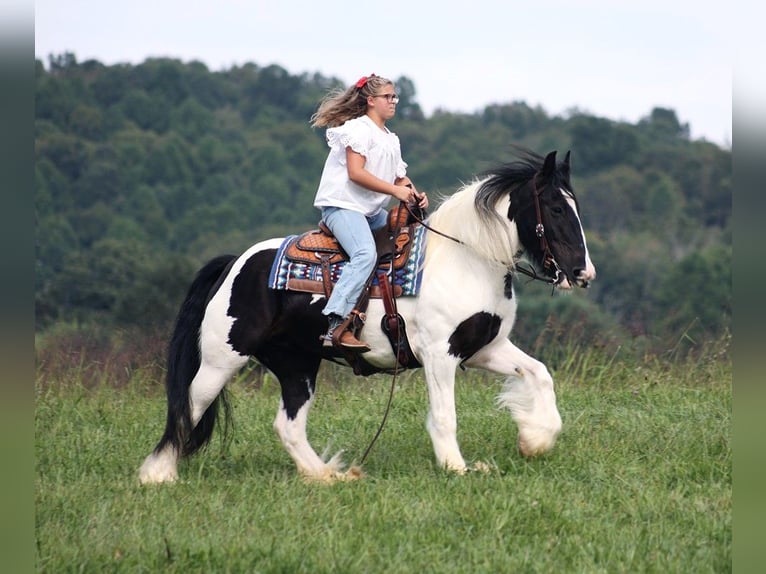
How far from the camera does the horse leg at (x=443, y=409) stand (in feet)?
21.8

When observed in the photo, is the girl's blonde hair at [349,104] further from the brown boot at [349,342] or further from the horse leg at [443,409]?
the horse leg at [443,409]

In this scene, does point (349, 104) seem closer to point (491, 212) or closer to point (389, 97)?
point (389, 97)

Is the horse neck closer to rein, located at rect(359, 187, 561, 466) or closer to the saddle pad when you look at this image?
rein, located at rect(359, 187, 561, 466)

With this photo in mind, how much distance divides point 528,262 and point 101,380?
185 inches

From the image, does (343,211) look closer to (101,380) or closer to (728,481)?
(728,481)

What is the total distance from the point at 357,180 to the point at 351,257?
1.55ft

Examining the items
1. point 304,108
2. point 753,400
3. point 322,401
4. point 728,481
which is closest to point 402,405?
point 322,401

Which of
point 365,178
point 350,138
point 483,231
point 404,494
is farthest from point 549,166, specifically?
point 404,494

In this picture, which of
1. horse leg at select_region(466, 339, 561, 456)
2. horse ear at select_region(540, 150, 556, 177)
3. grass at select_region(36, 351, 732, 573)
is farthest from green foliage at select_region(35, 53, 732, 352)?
horse ear at select_region(540, 150, 556, 177)

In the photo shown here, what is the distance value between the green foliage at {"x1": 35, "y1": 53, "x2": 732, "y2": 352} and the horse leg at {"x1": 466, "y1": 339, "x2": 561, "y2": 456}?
4216cm

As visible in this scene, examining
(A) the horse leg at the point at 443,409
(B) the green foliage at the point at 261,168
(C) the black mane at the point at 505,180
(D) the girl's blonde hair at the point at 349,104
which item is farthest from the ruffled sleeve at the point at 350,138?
(B) the green foliage at the point at 261,168

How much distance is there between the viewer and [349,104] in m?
6.98

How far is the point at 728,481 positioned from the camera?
6.45 meters

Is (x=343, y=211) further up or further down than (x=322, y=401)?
further up
